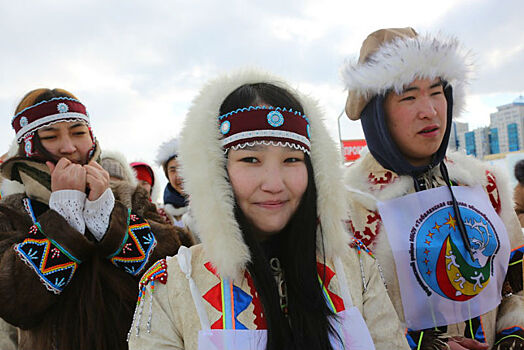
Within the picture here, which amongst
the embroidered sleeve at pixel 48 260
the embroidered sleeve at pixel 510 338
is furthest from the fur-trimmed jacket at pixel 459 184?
the embroidered sleeve at pixel 48 260

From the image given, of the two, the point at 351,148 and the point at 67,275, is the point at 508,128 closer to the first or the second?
the point at 351,148

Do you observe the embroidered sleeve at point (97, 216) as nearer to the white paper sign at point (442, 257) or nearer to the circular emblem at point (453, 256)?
the white paper sign at point (442, 257)

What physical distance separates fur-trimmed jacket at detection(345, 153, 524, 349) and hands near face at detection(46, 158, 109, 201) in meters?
1.17

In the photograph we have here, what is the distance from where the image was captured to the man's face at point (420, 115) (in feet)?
5.82

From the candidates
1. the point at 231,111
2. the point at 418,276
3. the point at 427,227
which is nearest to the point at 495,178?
the point at 427,227

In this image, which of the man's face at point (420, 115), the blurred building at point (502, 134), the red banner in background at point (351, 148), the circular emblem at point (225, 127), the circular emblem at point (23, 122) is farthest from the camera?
the blurred building at point (502, 134)

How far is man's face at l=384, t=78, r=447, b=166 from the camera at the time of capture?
177 centimetres

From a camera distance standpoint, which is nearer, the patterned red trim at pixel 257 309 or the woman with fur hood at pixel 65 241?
the patterned red trim at pixel 257 309

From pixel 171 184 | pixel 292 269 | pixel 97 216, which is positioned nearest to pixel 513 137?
pixel 171 184

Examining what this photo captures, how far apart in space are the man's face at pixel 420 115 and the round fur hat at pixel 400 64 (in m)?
0.05

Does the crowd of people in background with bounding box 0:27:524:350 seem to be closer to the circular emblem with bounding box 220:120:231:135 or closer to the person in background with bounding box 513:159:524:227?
the circular emblem with bounding box 220:120:231:135

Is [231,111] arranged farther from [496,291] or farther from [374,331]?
[496,291]

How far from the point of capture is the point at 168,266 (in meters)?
1.29

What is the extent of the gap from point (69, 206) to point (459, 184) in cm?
180
